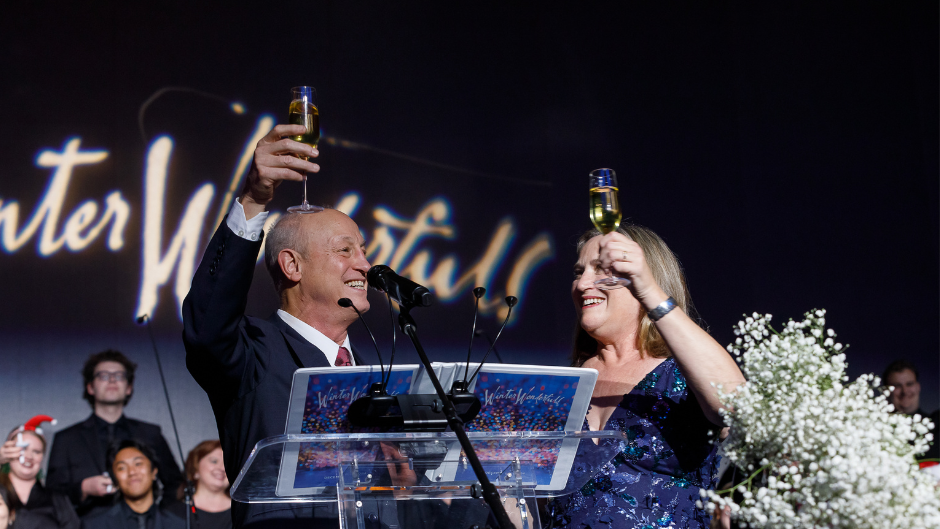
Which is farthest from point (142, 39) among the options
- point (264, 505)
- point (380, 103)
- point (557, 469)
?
point (557, 469)

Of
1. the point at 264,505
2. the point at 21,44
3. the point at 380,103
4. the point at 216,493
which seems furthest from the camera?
the point at 380,103

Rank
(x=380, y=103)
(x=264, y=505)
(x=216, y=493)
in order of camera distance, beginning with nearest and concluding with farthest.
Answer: (x=264, y=505) → (x=216, y=493) → (x=380, y=103)

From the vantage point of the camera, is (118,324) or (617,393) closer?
(617,393)

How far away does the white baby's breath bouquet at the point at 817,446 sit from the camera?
1312mm

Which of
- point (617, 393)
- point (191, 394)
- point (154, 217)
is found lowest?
point (617, 393)

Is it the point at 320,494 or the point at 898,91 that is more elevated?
the point at 898,91

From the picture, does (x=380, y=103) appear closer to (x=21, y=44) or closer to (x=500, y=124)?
(x=500, y=124)

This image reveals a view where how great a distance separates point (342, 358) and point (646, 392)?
32.4 inches

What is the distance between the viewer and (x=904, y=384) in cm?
554

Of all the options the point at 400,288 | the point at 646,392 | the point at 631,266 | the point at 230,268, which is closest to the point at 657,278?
the point at 646,392

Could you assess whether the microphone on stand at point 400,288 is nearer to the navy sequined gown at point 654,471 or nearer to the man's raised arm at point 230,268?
the man's raised arm at point 230,268

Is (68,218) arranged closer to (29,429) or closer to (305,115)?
(29,429)

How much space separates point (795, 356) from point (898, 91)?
5.41 m

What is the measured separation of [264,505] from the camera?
1920mm
